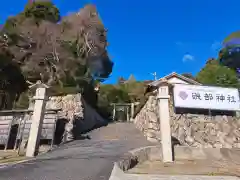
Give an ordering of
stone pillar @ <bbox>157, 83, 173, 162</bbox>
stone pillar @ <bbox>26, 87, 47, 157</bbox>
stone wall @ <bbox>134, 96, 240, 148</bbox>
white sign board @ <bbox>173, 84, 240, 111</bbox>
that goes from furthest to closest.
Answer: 1. stone wall @ <bbox>134, 96, 240, 148</bbox>
2. white sign board @ <bbox>173, 84, 240, 111</bbox>
3. stone pillar @ <bbox>26, 87, 47, 157</bbox>
4. stone pillar @ <bbox>157, 83, 173, 162</bbox>

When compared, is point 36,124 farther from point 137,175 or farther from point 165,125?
point 137,175

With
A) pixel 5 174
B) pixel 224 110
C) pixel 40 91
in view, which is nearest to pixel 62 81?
pixel 40 91

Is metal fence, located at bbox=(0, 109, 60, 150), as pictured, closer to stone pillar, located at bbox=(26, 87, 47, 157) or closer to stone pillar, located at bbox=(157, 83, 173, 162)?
stone pillar, located at bbox=(26, 87, 47, 157)

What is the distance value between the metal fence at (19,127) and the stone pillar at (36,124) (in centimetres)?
157

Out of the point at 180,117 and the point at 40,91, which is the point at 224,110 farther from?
the point at 40,91

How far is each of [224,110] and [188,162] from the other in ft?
19.4

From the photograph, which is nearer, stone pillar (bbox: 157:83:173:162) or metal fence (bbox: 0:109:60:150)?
stone pillar (bbox: 157:83:173:162)

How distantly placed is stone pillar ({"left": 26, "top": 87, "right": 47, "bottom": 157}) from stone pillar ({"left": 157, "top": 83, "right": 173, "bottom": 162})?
16.7ft

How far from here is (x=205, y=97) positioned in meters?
12.0

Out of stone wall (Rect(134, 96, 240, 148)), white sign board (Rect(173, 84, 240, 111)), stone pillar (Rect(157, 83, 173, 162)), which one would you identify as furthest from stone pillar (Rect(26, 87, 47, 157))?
white sign board (Rect(173, 84, 240, 111))

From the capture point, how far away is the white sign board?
11.8 meters

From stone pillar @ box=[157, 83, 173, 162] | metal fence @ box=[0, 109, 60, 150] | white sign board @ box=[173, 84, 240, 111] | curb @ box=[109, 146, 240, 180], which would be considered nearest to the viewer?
curb @ box=[109, 146, 240, 180]

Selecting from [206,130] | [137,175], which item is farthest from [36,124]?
[206,130]

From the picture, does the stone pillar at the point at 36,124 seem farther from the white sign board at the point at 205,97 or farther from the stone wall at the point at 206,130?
the white sign board at the point at 205,97
